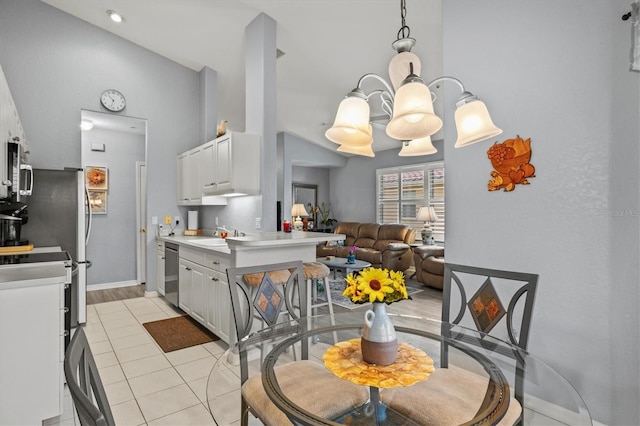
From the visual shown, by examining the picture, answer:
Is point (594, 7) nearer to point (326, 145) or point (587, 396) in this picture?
point (587, 396)

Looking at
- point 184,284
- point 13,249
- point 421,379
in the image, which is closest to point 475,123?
point 421,379

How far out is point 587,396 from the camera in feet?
6.15

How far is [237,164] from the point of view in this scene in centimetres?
368

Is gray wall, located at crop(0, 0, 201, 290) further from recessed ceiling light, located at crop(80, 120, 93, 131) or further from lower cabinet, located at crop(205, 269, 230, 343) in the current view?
lower cabinet, located at crop(205, 269, 230, 343)

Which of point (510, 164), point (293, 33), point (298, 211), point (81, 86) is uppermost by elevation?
point (293, 33)

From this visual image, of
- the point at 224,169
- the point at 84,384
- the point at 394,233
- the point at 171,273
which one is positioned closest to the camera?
the point at 84,384

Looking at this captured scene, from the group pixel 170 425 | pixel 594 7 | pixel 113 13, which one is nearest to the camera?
pixel 594 7

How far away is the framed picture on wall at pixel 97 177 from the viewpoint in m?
5.33

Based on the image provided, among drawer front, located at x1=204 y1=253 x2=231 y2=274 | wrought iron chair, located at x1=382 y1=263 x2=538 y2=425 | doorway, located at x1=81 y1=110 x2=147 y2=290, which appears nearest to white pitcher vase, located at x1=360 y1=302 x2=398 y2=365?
wrought iron chair, located at x1=382 y1=263 x2=538 y2=425

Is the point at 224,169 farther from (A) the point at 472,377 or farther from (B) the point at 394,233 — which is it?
(B) the point at 394,233

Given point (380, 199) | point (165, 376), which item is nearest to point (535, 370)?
point (165, 376)

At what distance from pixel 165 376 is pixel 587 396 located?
280 centimetres

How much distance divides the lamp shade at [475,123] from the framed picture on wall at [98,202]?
18.9 ft

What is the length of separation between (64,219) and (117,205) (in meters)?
1.93
